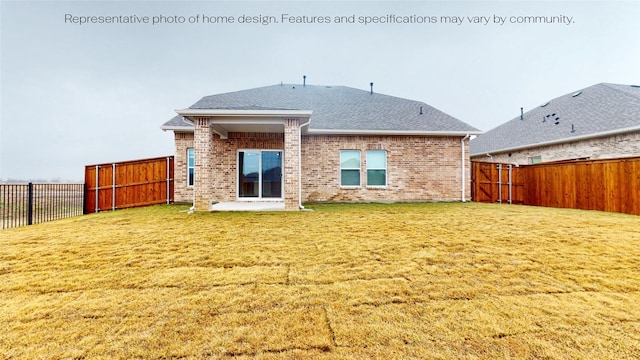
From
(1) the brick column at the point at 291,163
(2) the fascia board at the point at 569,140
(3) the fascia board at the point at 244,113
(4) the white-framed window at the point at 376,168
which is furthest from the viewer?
(4) the white-framed window at the point at 376,168

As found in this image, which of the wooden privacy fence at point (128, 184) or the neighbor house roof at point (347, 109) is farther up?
the neighbor house roof at point (347, 109)

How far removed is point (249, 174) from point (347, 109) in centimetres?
606

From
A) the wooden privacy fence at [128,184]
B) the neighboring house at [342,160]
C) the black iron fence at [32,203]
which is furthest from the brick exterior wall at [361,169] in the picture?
the black iron fence at [32,203]

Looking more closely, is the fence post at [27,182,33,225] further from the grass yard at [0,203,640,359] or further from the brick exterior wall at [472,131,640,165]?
the brick exterior wall at [472,131,640,165]

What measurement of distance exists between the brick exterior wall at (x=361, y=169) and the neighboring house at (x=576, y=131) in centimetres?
511

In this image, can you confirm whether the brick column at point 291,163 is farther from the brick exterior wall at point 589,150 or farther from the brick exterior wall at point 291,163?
the brick exterior wall at point 589,150

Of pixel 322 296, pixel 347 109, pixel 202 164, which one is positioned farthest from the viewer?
pixel 347 109

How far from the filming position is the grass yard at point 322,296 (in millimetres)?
1948

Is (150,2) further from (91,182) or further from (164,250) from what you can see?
(164,250)

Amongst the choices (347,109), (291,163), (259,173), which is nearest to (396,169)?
(347,109)

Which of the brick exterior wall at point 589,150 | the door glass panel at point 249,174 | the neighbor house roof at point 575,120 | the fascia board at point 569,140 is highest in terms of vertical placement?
the neighbor house roof at point 575,120

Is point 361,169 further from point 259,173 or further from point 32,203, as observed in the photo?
point 32,203

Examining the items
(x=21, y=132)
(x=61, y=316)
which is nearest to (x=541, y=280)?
(x=61, y=316)

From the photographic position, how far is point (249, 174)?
12.1 m
